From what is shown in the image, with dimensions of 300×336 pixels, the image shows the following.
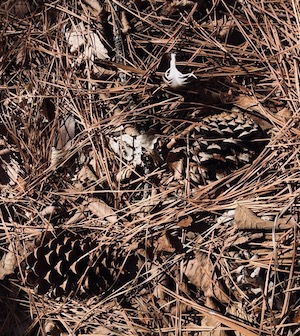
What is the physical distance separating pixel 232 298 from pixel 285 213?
33 centimetres

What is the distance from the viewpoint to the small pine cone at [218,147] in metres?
1.68

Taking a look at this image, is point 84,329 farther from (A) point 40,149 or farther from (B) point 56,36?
(B) point 56,36

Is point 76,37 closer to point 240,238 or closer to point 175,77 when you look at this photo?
point 175,77

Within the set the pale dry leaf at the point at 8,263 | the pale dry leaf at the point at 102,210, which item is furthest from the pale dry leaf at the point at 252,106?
the pale dry leaf at the point at 8,263

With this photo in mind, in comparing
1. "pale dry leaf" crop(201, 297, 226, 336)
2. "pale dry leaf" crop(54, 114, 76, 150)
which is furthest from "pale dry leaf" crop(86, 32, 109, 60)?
"pale dry leaf" crop(201, 297, 226, 336)

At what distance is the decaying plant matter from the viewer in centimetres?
161

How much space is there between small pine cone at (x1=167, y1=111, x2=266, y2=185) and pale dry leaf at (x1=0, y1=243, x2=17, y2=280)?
69 cm

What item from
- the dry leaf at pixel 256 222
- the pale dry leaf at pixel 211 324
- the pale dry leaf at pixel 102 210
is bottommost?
the pale dry leaf at pixel 211 324

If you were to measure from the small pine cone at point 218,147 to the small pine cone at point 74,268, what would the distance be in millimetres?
398

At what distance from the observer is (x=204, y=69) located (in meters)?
1.80

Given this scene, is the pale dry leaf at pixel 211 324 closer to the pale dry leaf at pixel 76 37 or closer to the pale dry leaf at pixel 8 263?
the pale dry leaf at pixel 8 263

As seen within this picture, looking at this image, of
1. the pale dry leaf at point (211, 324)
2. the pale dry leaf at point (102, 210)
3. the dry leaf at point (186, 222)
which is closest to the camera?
the pale dry leaf at point (211, 324)

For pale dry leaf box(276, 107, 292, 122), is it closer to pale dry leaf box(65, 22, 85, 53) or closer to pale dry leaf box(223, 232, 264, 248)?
pale dry leaf box(223, 232, 264, 248)

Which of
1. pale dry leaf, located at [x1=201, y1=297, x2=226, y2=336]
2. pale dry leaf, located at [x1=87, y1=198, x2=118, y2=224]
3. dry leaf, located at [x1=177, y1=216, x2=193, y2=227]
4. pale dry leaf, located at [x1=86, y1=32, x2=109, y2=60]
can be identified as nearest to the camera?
pale dry leaf, located at [x1=201, y1=297, x2=226, y2=336]
